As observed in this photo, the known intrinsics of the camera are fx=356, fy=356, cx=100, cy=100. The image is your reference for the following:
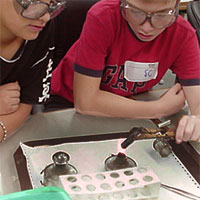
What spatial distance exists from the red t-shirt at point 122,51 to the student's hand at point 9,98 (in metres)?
0.19

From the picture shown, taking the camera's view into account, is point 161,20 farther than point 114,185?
Yes

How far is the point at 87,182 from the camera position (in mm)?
752

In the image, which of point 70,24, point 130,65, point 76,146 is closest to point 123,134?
point 76,146

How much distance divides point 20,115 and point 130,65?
38 cm

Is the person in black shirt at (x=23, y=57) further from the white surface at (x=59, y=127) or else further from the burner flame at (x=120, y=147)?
the burner flame at (x=120, y=147)

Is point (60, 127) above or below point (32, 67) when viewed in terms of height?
below

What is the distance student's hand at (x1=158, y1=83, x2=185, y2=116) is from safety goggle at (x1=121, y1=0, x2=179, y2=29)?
0.86ft

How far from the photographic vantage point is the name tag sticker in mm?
1132

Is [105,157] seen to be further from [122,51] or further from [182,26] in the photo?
[182,26]

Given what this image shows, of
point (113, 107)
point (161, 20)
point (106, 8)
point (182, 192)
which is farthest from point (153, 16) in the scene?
point (182, 192)

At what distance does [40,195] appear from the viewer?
0.64 meters

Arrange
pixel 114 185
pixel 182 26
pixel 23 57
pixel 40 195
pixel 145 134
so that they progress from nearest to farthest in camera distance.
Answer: pixel 40 195 < pixel 114 185 < pixel 145 134 < pixel 23 57 < pixel 182 26

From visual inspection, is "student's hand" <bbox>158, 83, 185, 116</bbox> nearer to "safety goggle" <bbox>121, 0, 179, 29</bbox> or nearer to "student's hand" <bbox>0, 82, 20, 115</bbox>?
"safety goggle" <bbox>121, 0, 179, 29</bbox>

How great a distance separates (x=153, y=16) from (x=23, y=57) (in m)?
0.38
